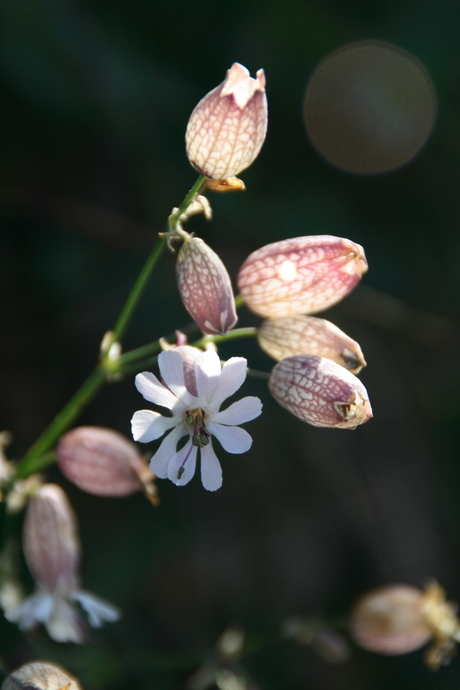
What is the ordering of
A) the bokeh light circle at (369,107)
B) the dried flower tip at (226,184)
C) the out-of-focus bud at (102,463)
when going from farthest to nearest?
the bokeh light circle at (369,107) → the out-of-focus bud at (102,463) → the dried flower tip at (226,184)

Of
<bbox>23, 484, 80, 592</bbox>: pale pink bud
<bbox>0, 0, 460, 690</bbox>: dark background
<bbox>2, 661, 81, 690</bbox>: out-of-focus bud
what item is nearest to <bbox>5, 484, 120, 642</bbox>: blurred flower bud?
<bbox>23, 484, 80, 592</bbox>: pale pink bud

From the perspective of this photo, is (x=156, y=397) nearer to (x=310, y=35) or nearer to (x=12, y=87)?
(x=12, y=87)

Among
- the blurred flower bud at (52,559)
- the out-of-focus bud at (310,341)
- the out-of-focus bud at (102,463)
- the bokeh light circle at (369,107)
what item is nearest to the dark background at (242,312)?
the bokeh light circle at (369,107)

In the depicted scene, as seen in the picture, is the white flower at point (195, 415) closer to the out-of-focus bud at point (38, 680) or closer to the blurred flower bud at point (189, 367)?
the blurred flower bud at point (189, 367)

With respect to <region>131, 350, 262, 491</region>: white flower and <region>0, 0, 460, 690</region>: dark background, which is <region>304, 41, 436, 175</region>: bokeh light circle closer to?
<region>0, 0, 460, 690</region>: dark background

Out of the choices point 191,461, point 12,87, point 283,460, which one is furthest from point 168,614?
point 12,87

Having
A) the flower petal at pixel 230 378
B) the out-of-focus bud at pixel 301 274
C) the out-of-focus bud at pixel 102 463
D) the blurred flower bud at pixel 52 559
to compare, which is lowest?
the blurred flower bud at pixel 52 559

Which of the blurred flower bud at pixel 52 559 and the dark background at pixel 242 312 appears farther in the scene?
the dark background at pixel 242 312
